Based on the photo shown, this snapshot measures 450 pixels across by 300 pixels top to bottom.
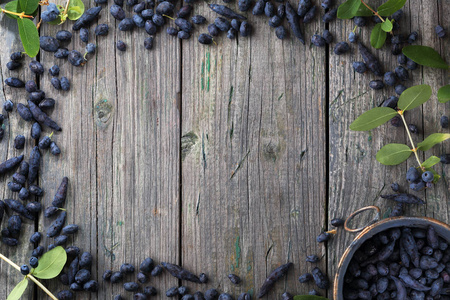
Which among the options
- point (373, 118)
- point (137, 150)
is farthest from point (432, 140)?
point (137, 150)

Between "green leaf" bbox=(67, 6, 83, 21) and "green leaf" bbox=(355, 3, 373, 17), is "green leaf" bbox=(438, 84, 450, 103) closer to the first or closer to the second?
"green leaf" bbox=(355, 3, 373, 17)

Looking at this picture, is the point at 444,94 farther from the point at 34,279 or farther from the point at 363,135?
the point at 34,279

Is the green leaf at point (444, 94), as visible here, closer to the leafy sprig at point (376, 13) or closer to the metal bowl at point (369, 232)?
the leafy sprig at point (376, 13)

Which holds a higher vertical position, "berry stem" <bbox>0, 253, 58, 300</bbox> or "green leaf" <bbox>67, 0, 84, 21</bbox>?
"green leaf" <bbox>67, 0, 84, 21</bbox>

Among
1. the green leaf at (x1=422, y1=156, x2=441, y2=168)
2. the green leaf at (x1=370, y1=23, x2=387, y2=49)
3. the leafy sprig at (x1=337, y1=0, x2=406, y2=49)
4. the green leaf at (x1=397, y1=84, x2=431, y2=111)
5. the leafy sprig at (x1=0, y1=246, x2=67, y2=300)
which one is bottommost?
the leafy sprig at (x1=0, y1=246, x2=67, y2=300)

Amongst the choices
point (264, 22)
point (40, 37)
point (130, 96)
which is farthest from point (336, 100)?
point (40, 37)

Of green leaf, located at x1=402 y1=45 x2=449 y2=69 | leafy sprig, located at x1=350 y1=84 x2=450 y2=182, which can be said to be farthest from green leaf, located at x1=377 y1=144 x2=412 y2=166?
green leaf, located at x1=402 y1=45 x2=449 y2=69
